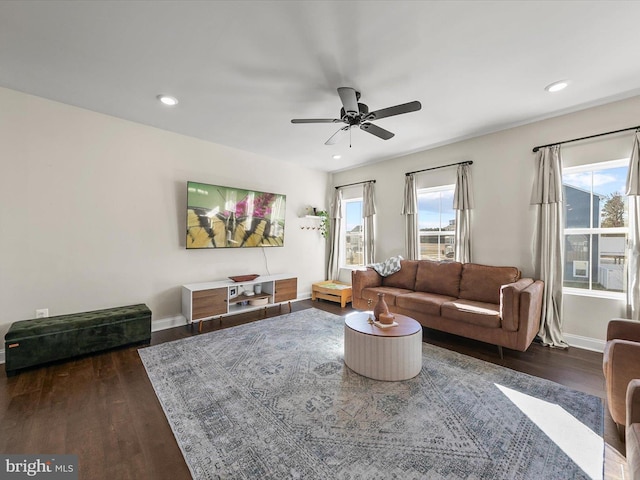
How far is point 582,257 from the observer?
10.4ft

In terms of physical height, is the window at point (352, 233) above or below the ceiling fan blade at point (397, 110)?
below

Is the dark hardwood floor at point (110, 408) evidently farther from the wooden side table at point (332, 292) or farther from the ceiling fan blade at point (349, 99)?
the ceiling fan blade at point (349, 99)

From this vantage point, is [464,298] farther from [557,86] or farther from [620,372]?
[557,86]

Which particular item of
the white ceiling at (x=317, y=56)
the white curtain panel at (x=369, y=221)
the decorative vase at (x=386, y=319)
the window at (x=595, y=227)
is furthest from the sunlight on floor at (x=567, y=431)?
the white curtain panel at (x=369, y=221)

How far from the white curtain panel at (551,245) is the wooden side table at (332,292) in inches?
109

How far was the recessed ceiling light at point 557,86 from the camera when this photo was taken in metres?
2.53

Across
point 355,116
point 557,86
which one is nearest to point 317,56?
point 355,116

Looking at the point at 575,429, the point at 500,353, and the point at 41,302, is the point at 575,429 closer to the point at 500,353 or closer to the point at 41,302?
the point at 500,353

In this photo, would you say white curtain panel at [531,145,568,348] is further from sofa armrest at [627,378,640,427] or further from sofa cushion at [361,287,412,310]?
sofa armrest at [627,378,640,427]

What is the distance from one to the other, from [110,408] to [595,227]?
5.12 metres

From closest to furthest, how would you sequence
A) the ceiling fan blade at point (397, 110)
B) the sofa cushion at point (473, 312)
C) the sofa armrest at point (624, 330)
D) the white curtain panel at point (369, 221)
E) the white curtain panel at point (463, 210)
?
the sofa armrest at point (624, 330) < the ceiling fan blade at point (397, 110) < the sofa cushion at point (473, 312) < the white curtain panel at point (463, 210) < the white curtain panel at point (369, 221)

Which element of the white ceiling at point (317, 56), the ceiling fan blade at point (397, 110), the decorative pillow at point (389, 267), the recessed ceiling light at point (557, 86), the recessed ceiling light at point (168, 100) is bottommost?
the decorative pillow at point (389, 267)

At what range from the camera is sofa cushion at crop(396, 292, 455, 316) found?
130 inches

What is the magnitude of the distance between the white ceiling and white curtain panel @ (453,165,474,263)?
2.66ft
